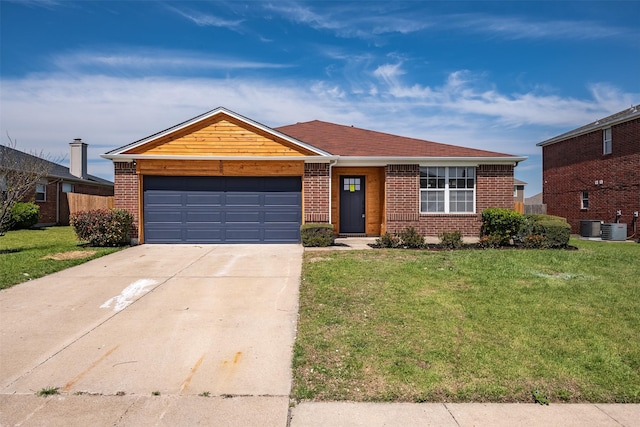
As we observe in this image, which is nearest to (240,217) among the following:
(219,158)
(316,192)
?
(219,158)

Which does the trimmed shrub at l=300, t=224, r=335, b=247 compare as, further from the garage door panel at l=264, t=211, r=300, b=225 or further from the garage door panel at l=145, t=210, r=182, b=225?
the garage door panel at l=145, t=210, r=182, b=225

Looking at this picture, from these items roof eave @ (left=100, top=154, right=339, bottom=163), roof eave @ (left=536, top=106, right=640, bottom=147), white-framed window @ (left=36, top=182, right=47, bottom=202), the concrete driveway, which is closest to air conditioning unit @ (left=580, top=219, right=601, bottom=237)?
roof eave @ (left=536, top=106, right=640, bottom=147)

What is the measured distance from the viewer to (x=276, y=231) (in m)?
14.1

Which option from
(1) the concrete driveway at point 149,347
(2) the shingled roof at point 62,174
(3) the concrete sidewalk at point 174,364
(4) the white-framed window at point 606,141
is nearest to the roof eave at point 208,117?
(1) the concrete driveway at point 149,347

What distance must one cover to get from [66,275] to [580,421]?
926cm

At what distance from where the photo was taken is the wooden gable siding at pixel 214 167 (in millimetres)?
13836

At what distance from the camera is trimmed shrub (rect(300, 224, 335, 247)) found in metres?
13.1

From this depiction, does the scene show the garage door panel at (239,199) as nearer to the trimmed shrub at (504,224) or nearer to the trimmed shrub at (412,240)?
the trimmed shrub at (412,240)

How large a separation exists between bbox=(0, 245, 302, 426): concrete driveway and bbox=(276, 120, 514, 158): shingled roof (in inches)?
312

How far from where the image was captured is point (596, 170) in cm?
2180

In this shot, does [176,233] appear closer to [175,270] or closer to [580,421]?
[175,270]

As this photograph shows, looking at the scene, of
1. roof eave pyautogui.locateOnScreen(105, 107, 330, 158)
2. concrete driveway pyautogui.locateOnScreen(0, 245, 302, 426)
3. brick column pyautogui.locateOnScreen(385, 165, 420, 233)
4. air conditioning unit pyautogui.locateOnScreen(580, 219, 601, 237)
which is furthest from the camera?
air conditioning unit pyautogui.locateOnScreen(580, 219, 601, 237)

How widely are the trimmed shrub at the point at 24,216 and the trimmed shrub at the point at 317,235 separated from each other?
15305mm

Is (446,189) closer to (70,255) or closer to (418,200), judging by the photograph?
(418,200)
